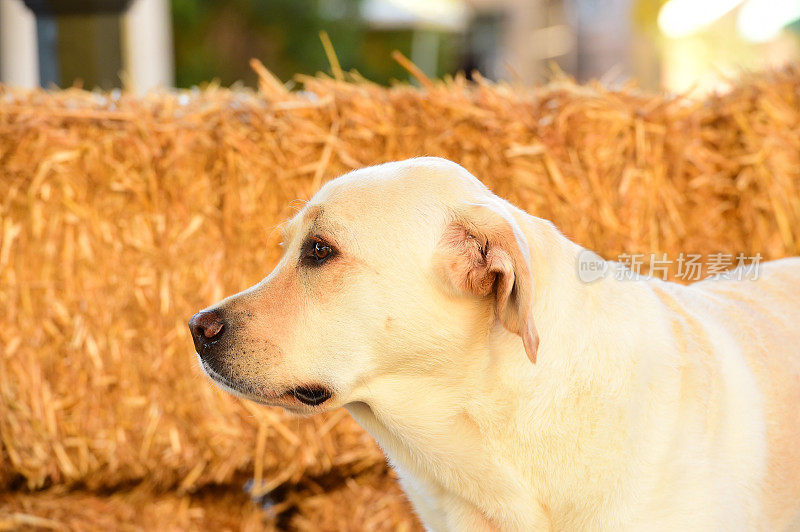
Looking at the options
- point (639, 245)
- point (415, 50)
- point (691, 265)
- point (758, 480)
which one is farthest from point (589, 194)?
point (415, 50)

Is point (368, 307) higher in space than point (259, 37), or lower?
lower

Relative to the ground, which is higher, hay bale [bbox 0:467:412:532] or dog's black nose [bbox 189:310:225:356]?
dog's black nose [bbox 189:310:225:356]

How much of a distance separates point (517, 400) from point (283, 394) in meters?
0.56

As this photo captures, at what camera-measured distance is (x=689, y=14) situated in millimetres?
11930

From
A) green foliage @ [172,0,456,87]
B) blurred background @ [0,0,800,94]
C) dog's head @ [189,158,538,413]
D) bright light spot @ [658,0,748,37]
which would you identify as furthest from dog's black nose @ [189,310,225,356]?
green foliage @ [172,0,456,87]

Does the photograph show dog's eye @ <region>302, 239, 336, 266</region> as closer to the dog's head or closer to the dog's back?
the dog's head

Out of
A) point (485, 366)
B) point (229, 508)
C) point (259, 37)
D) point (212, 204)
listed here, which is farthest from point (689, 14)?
point (485, 366)

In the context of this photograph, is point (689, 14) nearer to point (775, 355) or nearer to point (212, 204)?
point (212, 204)

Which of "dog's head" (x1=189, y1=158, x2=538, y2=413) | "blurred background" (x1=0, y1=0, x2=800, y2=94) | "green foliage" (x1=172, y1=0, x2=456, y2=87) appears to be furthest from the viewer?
"green foliage" (x1=172, y1=0, x2=456, y2=87)

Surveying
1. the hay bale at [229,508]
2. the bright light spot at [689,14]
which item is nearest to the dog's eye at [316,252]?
the hay bale at [229,508]

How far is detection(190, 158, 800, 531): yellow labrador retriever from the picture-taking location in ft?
5.83

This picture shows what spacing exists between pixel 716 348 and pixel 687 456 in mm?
349

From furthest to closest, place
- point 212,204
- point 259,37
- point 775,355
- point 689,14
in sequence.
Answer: point 259,37, point 689,14, point 212,204, point 775,355

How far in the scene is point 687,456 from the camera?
1.82 m
